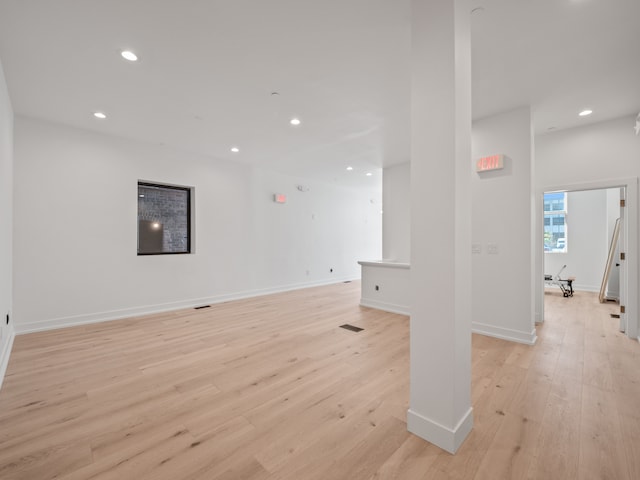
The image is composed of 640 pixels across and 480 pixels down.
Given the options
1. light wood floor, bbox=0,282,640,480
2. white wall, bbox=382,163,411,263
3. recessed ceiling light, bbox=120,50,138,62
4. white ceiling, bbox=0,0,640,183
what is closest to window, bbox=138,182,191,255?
white ceiling, bbox=0,0,640,183

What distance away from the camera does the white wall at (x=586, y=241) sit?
6.55 meters

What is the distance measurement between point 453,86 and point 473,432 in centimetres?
222

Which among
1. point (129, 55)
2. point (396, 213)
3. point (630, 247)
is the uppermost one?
point (129, 55)

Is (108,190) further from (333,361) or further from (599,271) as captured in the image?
(599,271)

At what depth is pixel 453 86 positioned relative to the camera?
1644 millimetres

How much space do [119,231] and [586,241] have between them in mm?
10057

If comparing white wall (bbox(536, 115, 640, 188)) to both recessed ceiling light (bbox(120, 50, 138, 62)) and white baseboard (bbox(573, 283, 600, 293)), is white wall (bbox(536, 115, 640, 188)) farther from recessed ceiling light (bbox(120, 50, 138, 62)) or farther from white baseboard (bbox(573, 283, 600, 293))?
recessed ceiling light (bbox(120, 50, 138, 62))

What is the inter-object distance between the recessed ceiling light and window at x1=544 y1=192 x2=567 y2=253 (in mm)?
8930

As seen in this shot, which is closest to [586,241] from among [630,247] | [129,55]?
[630,247]

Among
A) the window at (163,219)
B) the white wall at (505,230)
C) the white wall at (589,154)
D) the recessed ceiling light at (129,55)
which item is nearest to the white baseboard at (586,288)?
the white wall at (589,154)

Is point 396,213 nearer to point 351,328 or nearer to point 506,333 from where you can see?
point 351,328

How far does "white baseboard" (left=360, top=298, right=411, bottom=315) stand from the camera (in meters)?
4.78

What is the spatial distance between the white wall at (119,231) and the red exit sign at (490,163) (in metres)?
4.51

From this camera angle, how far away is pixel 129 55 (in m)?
2.53
